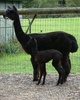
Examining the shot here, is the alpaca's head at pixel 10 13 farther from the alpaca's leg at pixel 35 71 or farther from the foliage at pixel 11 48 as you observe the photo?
the foliage at pixel 11 48

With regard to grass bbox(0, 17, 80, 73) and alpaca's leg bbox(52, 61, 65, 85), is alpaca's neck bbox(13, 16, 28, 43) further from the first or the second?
grass bbox(0, 17, 80, 73)

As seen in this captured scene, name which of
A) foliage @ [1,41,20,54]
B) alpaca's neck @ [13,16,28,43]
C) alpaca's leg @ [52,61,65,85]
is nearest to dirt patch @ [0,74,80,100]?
alpaca's leg @ [52,61,65,85]

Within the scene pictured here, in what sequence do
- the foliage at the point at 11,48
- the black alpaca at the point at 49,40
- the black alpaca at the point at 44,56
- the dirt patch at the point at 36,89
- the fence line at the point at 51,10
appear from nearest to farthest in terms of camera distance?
the dirt patch at the point at 36,89 → the black alpaca at the point at 44,56 → the black alpaca at the point at 49,40 → the fence line at the point at 51,10 → the foliage at the point at 11,48

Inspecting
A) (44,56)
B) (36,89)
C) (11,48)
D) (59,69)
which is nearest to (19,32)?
(44,56)

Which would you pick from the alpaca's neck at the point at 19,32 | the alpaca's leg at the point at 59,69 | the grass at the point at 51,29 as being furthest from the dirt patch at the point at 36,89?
the grass at the point at 51,29

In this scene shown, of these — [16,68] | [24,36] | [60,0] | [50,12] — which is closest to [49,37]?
[24,36]

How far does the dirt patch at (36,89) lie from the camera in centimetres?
668

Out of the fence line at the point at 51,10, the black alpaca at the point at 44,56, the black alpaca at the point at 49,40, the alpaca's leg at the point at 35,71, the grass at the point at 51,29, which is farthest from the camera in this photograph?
the grass at the point at 51,29

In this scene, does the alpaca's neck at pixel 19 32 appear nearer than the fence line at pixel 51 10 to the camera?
Yes

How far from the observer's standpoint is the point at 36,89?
732 cm

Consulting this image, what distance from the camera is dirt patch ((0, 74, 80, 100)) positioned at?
6680 millimetres

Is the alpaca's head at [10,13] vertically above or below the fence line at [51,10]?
above

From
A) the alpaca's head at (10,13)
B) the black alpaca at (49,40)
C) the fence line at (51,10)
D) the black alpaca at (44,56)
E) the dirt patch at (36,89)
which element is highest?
the alpaca's head at (10,13)

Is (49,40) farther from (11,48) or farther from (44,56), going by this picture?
(11,48)
